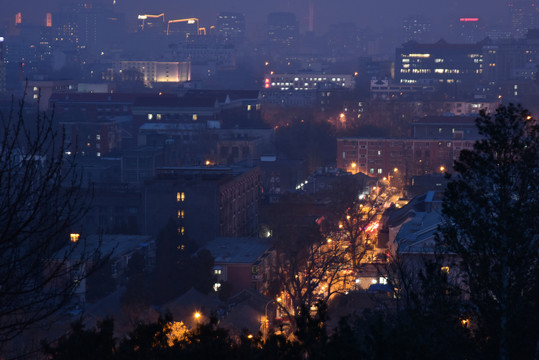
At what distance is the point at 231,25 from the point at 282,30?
3.89m

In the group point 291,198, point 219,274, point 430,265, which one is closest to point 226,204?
point 291,198

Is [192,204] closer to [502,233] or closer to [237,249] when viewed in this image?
[237,249]

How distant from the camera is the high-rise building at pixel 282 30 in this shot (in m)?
74.8

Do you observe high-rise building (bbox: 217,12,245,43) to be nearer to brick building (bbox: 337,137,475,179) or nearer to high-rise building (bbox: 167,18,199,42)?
high-rise building (bbox: 167,18,199,42)

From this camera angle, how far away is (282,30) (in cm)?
7525

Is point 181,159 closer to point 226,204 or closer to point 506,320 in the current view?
point 226,204

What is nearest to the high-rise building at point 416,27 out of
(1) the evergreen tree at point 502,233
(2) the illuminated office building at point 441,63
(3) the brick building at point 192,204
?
(2) the illuminated office building at point 441,63

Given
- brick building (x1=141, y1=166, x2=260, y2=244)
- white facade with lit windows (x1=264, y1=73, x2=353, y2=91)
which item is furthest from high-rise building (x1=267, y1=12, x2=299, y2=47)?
brick building (x1=141, y1=166, x2=260, y2=244)

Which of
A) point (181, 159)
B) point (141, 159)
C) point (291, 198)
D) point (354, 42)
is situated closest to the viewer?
point (291, 198)

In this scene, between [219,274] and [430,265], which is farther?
[219,274]

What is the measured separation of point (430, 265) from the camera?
171 inches

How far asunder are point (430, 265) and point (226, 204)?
950 centimetres

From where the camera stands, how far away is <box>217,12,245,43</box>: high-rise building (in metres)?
75.0

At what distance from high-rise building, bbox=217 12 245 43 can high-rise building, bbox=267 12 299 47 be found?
2203mm
